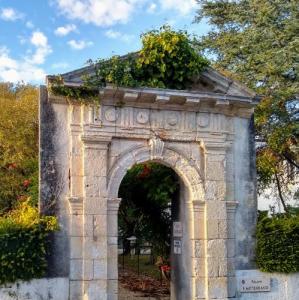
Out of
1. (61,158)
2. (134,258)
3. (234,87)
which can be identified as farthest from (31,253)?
(134,258)

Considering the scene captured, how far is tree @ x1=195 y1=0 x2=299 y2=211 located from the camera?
13.5m

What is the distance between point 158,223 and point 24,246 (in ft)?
15.6

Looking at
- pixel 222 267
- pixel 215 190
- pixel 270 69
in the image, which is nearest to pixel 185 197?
pixel 215 190

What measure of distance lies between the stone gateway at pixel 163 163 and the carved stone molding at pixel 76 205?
18 mm

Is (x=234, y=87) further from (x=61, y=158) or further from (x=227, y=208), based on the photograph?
(x=61, y=158)

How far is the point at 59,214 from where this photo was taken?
910cm

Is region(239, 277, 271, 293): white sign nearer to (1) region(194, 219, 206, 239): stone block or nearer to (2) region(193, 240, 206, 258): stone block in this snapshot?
(2) region(193, 240, 206, 258): stone block

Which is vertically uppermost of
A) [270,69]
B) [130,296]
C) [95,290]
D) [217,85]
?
[270,69]

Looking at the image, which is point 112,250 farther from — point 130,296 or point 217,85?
point 130,296

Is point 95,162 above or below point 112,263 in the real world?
above

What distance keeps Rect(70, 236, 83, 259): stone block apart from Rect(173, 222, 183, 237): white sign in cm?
228

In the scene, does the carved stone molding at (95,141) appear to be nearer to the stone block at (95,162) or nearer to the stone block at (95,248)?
the stone block at (95,162)

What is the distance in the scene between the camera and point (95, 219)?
30.1 feet

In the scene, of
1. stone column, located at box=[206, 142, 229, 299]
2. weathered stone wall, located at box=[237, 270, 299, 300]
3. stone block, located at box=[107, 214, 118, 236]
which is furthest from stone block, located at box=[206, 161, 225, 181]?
stone block, located at box=[107, 214, 118, 236]
